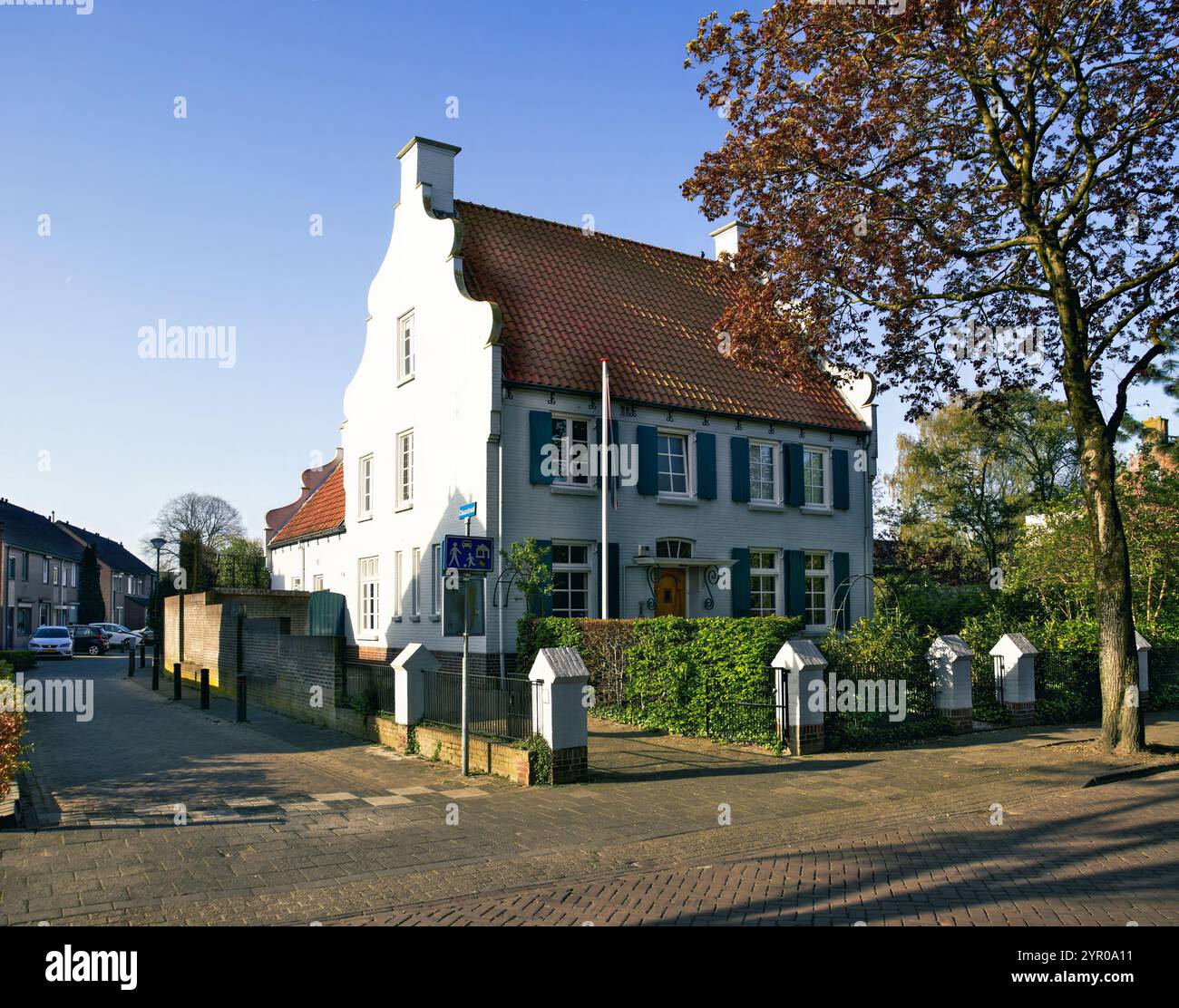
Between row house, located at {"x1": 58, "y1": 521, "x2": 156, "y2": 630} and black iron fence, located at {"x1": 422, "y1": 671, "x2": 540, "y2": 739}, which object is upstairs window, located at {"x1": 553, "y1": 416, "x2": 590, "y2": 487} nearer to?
black iron fence, located at {"x1": 422, "y1": 671, "x2": 540, "y2": 739}

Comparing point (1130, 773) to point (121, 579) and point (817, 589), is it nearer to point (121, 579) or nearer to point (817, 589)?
point (817, 589)

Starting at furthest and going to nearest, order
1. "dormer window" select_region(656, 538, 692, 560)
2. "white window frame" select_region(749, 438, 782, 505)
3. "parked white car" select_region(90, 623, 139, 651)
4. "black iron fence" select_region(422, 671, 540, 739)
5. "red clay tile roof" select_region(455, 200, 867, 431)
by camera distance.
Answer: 1. "parked white car" select_region(90, 623, 139, 651)
2. "white window frame" select_region(749, 438, 782, 505)
3. "dormer window" select_region(656, 538, 692, 560)
4. "red clay tile roof" select_region(455, 200, 867, 431)
5. "black iron fence" select_region(422, 671, 540, 739)

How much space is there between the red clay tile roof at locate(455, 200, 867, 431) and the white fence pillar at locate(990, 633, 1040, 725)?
6743mm

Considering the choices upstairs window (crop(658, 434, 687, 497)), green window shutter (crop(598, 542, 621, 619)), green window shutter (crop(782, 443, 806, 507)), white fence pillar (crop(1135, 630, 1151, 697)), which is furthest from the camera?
green window shutter (crop(782, 443, 806, 507))

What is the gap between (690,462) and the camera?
75.0 feet

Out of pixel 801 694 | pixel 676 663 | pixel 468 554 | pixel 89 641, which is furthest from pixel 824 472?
pixel 89 641

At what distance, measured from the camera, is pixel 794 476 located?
24.6 m

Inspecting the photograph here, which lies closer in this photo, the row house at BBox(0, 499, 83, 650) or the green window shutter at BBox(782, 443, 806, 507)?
the green window shutter at BBox(782, 443, 806, 507)

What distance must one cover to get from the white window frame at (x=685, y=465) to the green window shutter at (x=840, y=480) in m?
4.86

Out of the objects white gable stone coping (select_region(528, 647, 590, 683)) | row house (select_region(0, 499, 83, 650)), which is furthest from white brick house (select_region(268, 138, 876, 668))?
row house (select_region(0, 499, 83, 650))

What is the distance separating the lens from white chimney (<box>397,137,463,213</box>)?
2331cm
